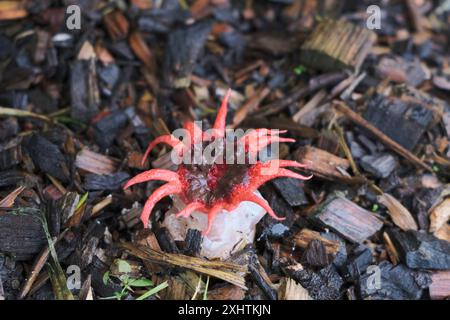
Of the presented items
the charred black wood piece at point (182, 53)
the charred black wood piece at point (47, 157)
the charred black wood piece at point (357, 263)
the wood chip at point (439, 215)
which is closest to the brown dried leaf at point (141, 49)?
the charred black wood piece at point (182, 53)

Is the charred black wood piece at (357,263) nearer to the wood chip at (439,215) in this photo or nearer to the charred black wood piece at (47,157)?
the wood chip at (439,215)

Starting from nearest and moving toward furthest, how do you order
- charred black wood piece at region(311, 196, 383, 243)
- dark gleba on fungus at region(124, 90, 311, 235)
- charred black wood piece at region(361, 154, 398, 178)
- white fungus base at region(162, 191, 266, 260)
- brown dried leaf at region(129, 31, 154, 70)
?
dark gleba on fungus at region(124, 90, 311, 235) < white fungus base at region(162, 191, 266, 260) < charred black wood piece at region(311, 196, 383, 243) < charred black wood piece at region(361, 154, 398, 178) < brown dried leaf at region(129, 31, 154, 70)

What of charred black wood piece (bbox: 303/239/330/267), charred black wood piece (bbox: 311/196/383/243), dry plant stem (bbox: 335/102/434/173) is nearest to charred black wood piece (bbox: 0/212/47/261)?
charred black wood piece (bbox: 303/239/330/267)

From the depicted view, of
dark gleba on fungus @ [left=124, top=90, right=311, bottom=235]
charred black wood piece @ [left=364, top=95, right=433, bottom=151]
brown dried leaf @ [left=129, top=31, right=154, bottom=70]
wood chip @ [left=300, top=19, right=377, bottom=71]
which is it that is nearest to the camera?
dark gleba on fungus @ [left=124, top=90, right=311, bottom=235]

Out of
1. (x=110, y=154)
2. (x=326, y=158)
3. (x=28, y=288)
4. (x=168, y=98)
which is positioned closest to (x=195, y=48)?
(x=168, y=98)

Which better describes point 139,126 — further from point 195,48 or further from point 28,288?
point 28,288

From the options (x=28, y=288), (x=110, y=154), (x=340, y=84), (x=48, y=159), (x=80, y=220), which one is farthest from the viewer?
(x=340, y=84)

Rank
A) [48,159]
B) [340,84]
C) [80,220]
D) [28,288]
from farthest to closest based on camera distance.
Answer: [340,84] < [48,159] < [80,220] < [28,288]

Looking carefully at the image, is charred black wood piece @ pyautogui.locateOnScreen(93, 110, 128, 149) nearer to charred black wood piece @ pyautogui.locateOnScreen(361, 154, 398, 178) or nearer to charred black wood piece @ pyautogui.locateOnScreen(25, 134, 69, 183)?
charred black wood piece @ pyautogui.locateOnScreen(25, 134, 69, 183)
